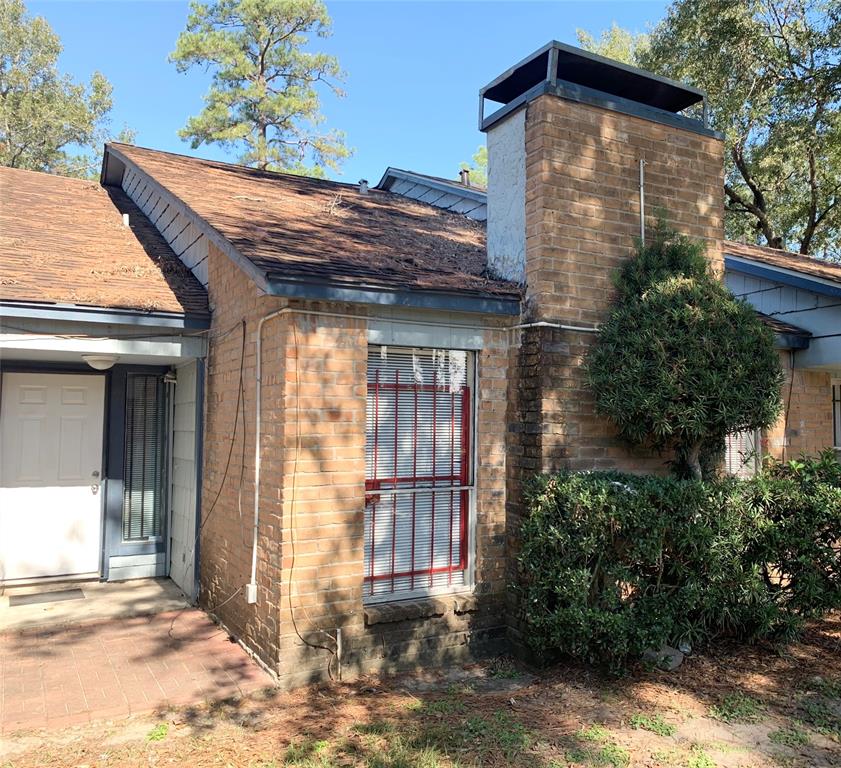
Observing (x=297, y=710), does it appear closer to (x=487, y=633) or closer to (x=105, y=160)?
(x=487, y=633)

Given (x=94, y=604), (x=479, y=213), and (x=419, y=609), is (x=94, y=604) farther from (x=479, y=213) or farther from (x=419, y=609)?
(x=479, y=213)

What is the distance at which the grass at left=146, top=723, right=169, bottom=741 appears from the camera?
417cm

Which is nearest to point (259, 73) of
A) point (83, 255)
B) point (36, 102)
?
point (36, 102)

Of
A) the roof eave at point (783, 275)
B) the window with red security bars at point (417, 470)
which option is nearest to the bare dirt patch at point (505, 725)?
the window with red security bars at point (417, 470)

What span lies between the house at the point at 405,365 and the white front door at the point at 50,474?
0.18m

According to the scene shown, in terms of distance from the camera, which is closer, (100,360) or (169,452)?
(100,360)

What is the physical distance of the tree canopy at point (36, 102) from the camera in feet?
74.2

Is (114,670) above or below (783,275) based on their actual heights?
below

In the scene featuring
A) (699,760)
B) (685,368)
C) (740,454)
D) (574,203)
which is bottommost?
(699,760)

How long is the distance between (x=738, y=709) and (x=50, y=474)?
673cm

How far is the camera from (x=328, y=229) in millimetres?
6898

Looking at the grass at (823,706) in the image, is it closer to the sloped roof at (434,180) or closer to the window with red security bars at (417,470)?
the window with red security bars at (417,470)

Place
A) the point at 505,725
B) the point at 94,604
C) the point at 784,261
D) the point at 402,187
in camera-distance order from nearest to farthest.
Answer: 1. the point at 505,725
2. the point at 94,604
3. the point at 784,261
4. the point at 402,187

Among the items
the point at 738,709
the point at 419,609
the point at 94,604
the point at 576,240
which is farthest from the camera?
the point at 94,604
